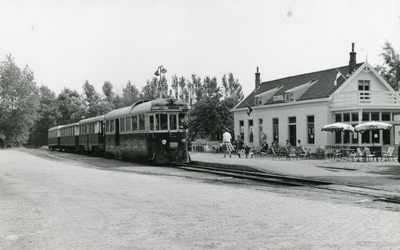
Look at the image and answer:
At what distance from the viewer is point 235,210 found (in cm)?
801

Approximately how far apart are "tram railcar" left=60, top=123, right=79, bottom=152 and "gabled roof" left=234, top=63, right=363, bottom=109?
1514cm

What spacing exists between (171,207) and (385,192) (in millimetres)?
6464

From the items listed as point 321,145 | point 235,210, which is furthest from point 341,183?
point 321,145

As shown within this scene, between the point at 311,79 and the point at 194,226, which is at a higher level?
the point at 311,79

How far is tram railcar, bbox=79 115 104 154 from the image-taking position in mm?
29141

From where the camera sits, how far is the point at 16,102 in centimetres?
5147

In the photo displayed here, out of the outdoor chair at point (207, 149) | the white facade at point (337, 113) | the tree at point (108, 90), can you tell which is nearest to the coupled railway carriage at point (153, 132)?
the white facade at point (337, 113)

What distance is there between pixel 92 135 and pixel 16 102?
24810 mm

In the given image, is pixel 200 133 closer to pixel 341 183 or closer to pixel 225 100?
pixel 225 100

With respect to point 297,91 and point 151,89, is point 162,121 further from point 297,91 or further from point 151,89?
point 151,89

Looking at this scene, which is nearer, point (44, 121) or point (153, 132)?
point (153, 132)

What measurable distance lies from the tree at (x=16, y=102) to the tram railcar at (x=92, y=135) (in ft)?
60.3

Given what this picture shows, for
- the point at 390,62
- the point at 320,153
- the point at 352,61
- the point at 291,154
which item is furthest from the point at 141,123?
the point at 390,62

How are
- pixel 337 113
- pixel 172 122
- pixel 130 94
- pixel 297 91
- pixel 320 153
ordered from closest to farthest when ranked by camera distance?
1. pixel 172 122
2. pixel 320 153
3. pixel 337 113
4. pixel 297 91
5. pixel 130 94
